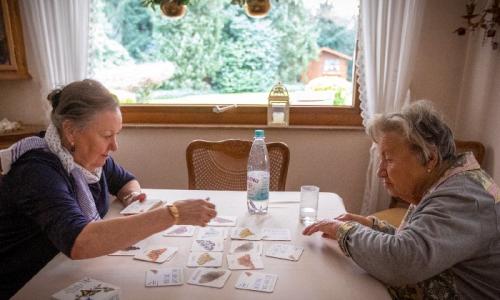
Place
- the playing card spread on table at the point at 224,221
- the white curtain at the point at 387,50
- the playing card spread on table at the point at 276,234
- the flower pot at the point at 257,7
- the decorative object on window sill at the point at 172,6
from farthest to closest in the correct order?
the white curtain at the point at 387,50 → the decorative object on window sill at the point at 172,6 → the flower pot at the point at 257,7 → the playing card spread on table at the point at 224,221 → the playing card spread on table at the point at 276,234

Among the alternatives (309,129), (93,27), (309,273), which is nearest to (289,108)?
(309,129)

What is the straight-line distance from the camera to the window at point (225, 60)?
109 inches

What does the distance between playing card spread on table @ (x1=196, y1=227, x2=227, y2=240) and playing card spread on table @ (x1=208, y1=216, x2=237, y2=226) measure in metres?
0.04

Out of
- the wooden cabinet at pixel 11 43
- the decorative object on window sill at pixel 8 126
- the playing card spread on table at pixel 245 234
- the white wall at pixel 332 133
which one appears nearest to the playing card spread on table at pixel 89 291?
the playing card spread on table at pixel 245 234

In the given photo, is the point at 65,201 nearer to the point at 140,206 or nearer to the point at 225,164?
the point at 140,206

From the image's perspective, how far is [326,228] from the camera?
1.29m

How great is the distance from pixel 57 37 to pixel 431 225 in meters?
2.62

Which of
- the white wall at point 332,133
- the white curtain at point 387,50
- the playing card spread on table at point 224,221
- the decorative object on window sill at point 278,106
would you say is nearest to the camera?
the playing card spread on table at point 224,221

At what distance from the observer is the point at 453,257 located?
3.28 feet

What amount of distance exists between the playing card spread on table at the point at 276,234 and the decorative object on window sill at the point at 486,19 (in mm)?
1716

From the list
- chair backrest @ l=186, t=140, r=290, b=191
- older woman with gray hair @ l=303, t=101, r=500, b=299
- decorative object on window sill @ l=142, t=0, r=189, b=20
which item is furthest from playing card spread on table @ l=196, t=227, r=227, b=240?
decorative object on window sill @ l=142, t=0, r=189, b=20

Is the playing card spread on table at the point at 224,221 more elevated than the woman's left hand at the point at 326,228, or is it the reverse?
the woman's left hand at the point at 326,228

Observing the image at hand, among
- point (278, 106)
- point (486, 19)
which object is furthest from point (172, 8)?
point (486, 19)

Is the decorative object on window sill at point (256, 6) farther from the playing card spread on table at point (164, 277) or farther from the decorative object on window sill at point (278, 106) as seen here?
the playing card spread on table at point (164, 277)
